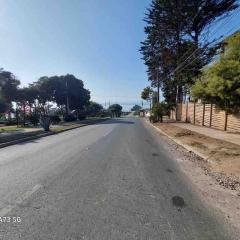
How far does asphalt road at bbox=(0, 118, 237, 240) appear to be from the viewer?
510 centimetres

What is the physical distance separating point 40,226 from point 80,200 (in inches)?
62.2

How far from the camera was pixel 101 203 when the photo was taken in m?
6.58

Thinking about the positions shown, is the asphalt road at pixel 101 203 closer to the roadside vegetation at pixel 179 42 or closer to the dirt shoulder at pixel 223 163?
the dirt shoulder at pixel 223 163

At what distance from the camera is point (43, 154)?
45.6 ft

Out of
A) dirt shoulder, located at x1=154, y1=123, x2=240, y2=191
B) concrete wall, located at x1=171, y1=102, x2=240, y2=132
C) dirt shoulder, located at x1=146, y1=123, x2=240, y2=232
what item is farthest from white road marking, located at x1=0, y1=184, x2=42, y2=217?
concrete wall, located at x1=171, y1=102, x2=240, y2=132

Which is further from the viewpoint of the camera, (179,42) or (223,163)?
(179,42)

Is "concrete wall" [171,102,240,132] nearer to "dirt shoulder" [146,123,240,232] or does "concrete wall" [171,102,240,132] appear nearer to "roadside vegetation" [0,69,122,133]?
"dirt shoulder" [146,123,240,232]

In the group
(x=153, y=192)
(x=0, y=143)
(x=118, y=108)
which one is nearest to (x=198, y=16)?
(x=0, y=143)

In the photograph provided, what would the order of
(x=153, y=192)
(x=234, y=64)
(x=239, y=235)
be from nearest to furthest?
(x=239, y=235) → (x=153, y=192) → (x=234, y=64)

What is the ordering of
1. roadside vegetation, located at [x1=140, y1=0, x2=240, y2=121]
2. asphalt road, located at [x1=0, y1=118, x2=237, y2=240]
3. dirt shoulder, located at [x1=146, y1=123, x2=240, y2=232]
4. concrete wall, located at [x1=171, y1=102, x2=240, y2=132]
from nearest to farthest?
asphalt road, located at [x1=0, y1=118, x2=237, y2=240] < dirt shoulder, located at [x1=146, y1=123, x2=240, y2=232] < concrete wall, located at [x1=171, y1=102, x2=240, y2=132] < roadside vegetation, located at [x1=140, y1=0, x2=240, y2=121]

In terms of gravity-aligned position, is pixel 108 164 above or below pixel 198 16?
below

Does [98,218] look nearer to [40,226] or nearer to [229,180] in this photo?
[40,226]

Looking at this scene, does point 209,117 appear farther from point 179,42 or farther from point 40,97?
point 40,97

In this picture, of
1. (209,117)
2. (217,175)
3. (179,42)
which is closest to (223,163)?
(217,175)
